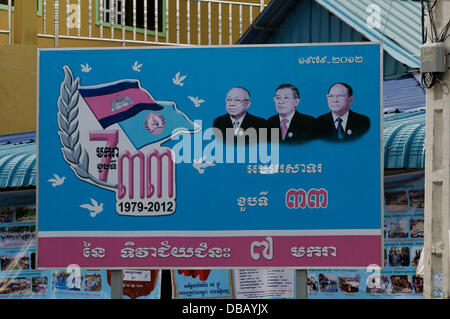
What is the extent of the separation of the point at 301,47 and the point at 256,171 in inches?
49.7

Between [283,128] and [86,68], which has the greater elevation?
[86,68]

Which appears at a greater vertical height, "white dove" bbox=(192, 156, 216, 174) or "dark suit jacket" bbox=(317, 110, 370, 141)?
"dark suit jacket" bbox=(317, 110, 370, 141)

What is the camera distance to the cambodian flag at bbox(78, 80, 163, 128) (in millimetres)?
7059

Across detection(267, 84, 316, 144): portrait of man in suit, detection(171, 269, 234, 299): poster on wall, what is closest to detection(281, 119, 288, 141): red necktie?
detection(267, 84, 316, 144): portrait of man in suit

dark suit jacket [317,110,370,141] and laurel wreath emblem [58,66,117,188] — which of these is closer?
dark suit jacket [317,110,370,141]

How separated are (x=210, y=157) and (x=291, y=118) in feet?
2.83

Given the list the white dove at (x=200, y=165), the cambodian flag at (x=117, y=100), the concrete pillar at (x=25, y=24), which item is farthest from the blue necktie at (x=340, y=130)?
the concrete pillar at (x=25, y=24)

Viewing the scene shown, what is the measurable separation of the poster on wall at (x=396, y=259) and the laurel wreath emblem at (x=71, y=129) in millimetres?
3188

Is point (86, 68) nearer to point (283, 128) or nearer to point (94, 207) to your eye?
point (94, 207)

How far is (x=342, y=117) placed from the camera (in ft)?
22.6

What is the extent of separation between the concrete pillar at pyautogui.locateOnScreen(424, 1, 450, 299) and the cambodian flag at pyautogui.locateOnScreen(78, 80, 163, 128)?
2.78 meters

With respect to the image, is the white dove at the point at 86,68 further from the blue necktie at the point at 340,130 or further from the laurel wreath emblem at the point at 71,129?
the blue necktie at the point at 340,130

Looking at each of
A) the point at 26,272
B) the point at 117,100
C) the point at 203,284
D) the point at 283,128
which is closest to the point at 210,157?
the point at 283,128

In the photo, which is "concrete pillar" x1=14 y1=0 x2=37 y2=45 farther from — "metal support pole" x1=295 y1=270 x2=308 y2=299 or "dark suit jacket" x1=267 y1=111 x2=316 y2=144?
"metal support pole" x1=295 y1=270 x2=308 y2=299
